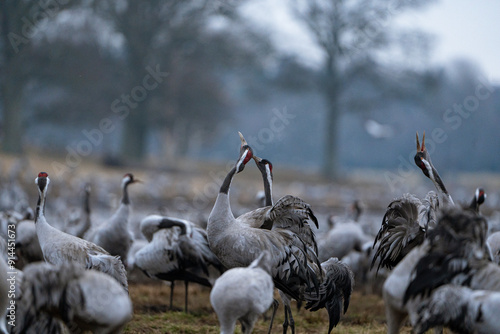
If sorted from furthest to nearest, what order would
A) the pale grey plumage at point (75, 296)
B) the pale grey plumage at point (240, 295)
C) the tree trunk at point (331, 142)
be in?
the tree trunk at point (331, 142)
the pale grey plumage at point (240, 295)
the pale grey plumage at point (75, 296)

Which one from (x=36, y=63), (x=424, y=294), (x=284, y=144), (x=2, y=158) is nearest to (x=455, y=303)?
(x=424, y=294)

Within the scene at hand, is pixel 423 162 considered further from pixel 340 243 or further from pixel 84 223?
pixel 84 223

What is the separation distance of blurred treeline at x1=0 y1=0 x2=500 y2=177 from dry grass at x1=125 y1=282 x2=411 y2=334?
50.5 ft

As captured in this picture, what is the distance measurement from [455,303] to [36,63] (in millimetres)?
22866

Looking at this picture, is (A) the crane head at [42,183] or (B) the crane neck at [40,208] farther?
(A) the crane head at [42,183]

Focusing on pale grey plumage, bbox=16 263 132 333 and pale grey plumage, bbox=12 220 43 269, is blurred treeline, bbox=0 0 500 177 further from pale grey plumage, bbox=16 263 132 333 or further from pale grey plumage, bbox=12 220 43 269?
pale grey plumage, bbox=16 263 132 333

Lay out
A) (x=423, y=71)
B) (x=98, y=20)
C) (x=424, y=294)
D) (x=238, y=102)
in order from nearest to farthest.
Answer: (x=424, y=294), (x=98, y=20), (x=423, y=71), (x=238, y=102)

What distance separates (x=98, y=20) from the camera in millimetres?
25469

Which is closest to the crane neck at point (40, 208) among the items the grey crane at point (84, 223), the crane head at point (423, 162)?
the grey crane at point (84, 223)

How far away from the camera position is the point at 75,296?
347 cm

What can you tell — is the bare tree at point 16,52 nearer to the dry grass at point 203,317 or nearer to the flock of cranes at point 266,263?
the flock of cranes at point 266,263

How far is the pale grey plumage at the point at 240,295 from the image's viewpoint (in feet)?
12.2

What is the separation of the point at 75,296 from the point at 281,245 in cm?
200

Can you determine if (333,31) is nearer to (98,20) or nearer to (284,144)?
(98,20)
